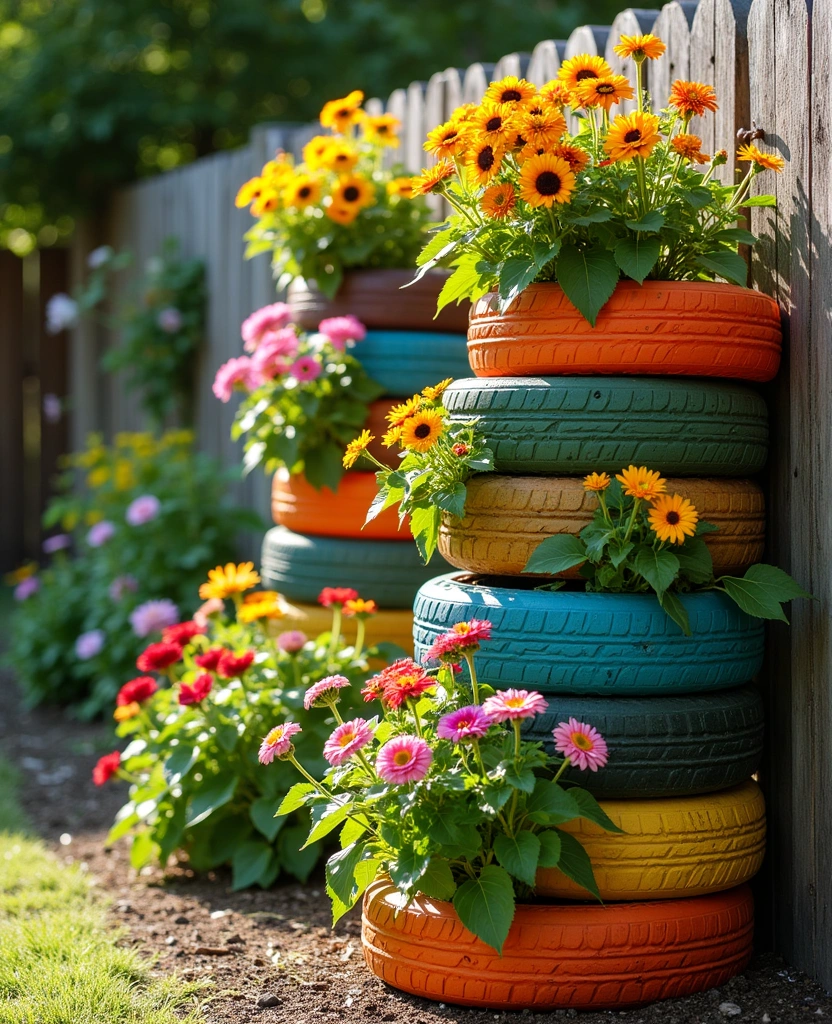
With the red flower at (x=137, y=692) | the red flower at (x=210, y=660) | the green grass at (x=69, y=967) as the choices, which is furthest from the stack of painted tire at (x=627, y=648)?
the red flower at (x=137, y=692)

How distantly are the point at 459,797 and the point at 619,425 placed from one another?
82 cm

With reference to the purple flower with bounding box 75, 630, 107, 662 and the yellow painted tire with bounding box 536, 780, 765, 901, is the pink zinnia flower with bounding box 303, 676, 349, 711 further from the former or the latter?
the purple flower with bounding box 75, 630, 107, 662

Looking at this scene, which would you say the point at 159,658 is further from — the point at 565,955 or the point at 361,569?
the point at 565,955

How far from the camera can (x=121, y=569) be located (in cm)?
562

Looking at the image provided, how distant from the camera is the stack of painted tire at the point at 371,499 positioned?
3.71 m

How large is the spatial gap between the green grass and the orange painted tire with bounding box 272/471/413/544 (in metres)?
1.22

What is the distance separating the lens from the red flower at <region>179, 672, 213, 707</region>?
10.4ft

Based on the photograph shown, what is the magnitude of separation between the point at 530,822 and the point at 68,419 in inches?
287

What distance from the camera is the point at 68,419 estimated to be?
29.6 feet

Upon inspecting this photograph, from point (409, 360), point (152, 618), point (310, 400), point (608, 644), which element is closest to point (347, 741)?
point (608, 644)

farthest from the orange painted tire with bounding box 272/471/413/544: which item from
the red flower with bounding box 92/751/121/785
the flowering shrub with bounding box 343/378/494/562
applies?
the flowering shrub with bounding box 343/378/494/562

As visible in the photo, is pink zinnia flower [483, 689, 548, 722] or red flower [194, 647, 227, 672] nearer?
pink zinnia flower [483, 689, 548, 722]

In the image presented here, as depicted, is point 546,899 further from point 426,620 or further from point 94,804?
point 94,804

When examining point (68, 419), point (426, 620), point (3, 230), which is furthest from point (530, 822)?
point (3, 230)
